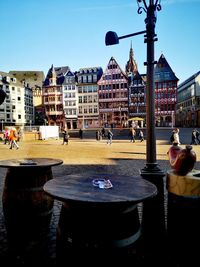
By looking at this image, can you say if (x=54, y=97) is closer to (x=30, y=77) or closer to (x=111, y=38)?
(x=30, y=77)

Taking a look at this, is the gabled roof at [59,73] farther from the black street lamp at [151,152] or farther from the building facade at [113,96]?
the black street lamp at [151,152]

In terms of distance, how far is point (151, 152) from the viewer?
329 centimetres

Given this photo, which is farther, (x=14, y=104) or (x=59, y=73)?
(x=14, y=104)

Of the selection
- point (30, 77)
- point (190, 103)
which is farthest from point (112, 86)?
point (30, 77)

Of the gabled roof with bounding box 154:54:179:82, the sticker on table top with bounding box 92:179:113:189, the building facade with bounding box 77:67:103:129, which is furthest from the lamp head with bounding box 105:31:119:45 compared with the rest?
the building facade with bounding box 77:67:103:129

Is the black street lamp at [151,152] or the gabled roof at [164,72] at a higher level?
the gabled roof at [164,72]

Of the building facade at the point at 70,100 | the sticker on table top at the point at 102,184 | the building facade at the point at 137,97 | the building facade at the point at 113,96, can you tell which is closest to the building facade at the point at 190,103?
the building facade at the point at 137,97

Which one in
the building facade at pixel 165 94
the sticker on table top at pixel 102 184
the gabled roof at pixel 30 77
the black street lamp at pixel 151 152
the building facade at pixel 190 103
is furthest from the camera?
the gabled roof at pixel 30 77

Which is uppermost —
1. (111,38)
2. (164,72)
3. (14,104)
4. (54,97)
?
(164,72)

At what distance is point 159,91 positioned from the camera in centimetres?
5878

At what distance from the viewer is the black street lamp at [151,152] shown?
10.5 ft

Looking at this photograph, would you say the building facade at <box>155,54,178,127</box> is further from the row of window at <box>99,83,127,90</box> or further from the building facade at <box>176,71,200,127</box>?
the row of window at <box>99,83,127,90</box>

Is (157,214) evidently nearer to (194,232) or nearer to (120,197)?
(194,232)

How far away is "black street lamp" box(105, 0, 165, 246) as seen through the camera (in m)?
3.20
